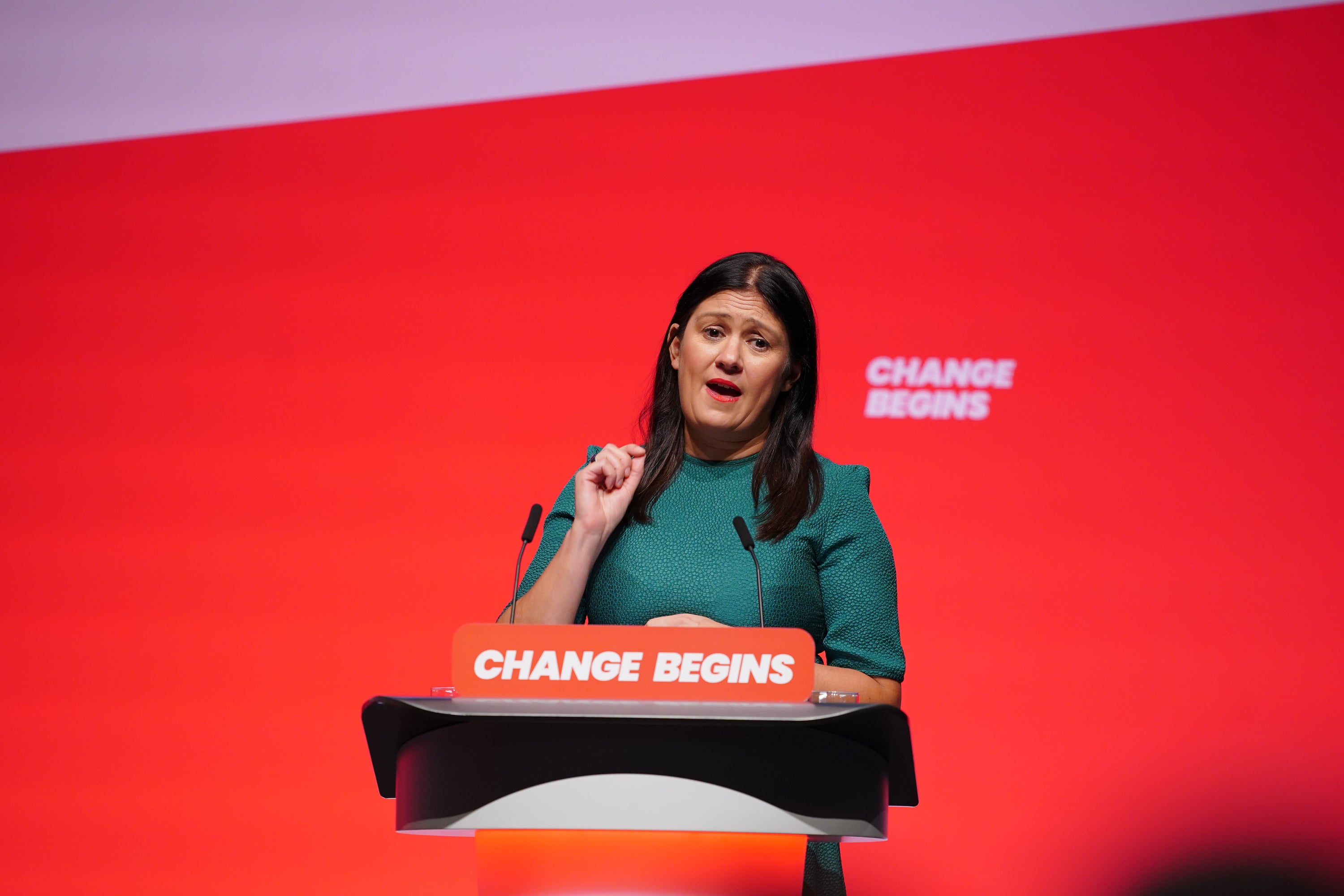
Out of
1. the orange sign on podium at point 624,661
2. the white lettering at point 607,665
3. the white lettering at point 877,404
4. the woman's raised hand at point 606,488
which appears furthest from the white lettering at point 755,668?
the white lettering at point 877,404

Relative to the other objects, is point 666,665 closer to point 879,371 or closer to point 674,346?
point 674,346

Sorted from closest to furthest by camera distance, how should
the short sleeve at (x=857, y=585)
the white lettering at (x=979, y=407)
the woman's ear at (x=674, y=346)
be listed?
1. the short sleeve at (x=857, y=585)
2. the woman's ear at (x=674, y=346)
3. the white lettering at (x=979, y=407)

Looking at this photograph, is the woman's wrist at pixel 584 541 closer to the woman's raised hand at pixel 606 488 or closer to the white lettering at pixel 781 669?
the woman's raised hand at pixel 606 488

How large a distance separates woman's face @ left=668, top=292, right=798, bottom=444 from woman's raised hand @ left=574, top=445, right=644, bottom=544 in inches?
5.0

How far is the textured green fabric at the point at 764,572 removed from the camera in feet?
5.22

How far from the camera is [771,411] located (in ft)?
6.03

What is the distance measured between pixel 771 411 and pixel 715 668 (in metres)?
0.74

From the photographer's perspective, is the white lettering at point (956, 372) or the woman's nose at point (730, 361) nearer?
the woman's nose at point (730, 361)

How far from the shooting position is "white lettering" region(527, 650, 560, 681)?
1.15 metres

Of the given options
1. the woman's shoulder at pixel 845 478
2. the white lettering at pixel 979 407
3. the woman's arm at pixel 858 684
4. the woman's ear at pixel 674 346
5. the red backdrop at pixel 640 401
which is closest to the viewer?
the woman's arm at pixel 858 684

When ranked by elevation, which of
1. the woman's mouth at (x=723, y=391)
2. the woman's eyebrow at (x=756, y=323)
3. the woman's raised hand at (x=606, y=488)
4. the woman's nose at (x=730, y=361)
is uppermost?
the woman's eyebrow at (x=756, y=323)

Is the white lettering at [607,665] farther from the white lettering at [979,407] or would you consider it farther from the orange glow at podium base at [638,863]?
the white lettering at [979,407]

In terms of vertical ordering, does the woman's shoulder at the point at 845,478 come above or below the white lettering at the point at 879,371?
below

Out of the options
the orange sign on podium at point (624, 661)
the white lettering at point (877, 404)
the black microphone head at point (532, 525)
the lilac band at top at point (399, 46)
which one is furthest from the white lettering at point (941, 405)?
the orange sign on podium at point (624, 661)
